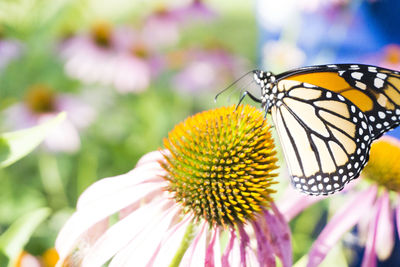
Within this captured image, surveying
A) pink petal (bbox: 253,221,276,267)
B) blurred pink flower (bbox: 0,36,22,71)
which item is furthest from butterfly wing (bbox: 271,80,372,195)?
blurred pink flower (bbox: 0,36,22,71)

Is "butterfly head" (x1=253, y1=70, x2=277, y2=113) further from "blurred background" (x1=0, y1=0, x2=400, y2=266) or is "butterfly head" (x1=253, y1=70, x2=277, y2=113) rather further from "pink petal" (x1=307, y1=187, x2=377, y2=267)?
"blurred background" (x1=0, y1=0, x2=400, y2=266)

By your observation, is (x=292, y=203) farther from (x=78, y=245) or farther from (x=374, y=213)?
(x=78, y=245)

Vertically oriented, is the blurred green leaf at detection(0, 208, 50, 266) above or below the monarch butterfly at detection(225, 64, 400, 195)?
above

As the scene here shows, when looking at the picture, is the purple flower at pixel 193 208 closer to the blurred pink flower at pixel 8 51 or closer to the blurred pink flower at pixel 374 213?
the blurred pink flower at pixel 374 213

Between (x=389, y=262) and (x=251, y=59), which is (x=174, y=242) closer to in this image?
(x=389, y=262)

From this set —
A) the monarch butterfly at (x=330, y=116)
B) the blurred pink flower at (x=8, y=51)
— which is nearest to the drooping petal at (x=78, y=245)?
the monarch butterfly at (x=330, y=116)

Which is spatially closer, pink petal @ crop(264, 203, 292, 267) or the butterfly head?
pink petal @ crop(264, 203, 292, 267)
